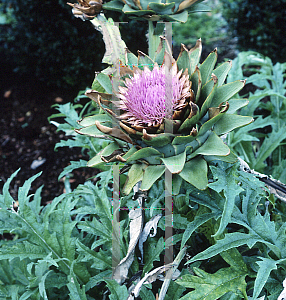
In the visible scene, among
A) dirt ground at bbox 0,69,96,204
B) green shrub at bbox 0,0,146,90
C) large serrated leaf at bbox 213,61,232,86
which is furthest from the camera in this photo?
green shrub at bbox 0,0,146,90

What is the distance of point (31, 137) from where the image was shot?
7.44 feet

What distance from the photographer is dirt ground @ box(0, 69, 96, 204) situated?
1953mm

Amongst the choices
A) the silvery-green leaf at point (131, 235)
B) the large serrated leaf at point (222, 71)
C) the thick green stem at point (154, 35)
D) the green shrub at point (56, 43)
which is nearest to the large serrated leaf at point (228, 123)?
the large serrated leaf at point (222, 71)

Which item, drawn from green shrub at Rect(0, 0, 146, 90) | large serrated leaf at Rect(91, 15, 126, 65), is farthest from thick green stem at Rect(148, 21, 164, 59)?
green shrub at Rect(0, 0, 146, 90)

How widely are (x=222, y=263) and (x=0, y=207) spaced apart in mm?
705

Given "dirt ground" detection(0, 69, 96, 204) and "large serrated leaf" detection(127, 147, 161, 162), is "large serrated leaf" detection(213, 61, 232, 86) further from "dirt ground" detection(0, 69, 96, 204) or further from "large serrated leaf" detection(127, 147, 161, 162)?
"dirt ground" detection(0, 69, 96, 204)

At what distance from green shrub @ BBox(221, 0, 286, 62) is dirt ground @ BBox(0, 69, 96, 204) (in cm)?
138

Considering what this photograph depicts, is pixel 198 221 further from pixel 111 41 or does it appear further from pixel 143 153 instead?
pixel 111 41

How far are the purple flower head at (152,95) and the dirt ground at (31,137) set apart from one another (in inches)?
43.1

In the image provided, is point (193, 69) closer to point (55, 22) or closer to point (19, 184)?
point (19, 184)

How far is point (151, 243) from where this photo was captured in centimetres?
92

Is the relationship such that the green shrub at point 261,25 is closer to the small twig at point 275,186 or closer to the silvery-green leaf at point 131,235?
the small twig at point 275,186

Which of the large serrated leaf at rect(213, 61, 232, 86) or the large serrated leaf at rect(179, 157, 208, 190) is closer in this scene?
the large serrated leaf at rect(179, 157, 208, 190)

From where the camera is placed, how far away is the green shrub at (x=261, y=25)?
2275mm
